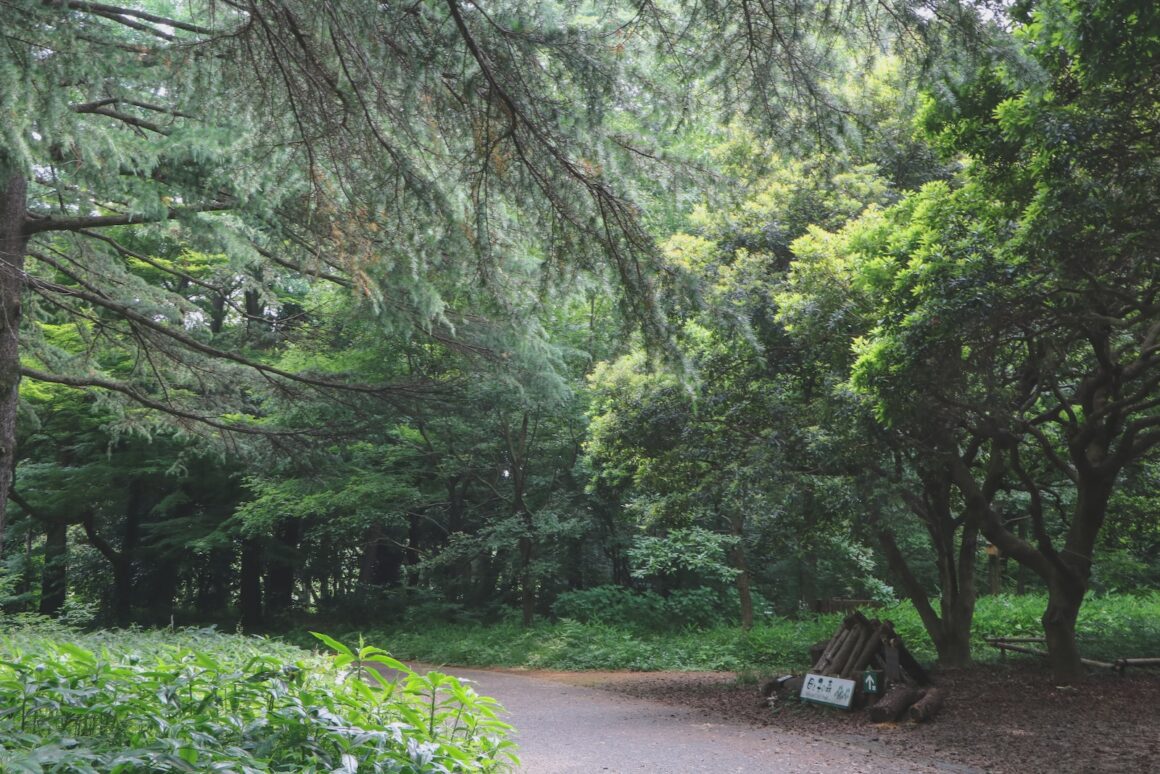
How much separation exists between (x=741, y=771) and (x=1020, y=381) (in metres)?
6.04

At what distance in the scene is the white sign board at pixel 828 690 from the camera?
28.6ft

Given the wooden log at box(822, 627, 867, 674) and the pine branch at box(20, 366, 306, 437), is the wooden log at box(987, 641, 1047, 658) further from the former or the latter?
the pine branch at box(20, 366, 306, 437)

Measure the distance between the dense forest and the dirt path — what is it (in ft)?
9.52

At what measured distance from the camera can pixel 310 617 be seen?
22609mm

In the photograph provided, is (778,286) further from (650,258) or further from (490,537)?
(490,537)

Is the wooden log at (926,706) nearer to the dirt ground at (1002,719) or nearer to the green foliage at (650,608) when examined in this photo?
the dirt ground at (1002,719)

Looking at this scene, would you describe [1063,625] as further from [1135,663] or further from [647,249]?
[647,249]

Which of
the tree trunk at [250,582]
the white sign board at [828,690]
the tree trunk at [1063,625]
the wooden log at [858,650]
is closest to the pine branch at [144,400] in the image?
the white sign board at [828,690]

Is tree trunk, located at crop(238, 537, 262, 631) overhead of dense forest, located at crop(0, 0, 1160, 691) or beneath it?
beneath

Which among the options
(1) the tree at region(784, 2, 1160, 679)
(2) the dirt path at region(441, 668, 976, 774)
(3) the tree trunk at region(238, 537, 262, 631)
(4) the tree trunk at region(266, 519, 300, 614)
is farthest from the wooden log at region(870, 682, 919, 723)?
(3) the tree trunk at region(238, 537, 262, 631)

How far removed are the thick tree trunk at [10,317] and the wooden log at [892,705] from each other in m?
8.91

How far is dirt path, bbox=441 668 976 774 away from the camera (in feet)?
20.9

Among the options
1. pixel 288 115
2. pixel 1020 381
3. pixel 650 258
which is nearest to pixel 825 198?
pixel 1020 381

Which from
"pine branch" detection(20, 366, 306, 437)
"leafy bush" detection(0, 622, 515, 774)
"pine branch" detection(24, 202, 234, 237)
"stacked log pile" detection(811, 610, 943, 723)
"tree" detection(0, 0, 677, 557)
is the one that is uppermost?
"pine branch" detection(24, 202, 234, 237)
